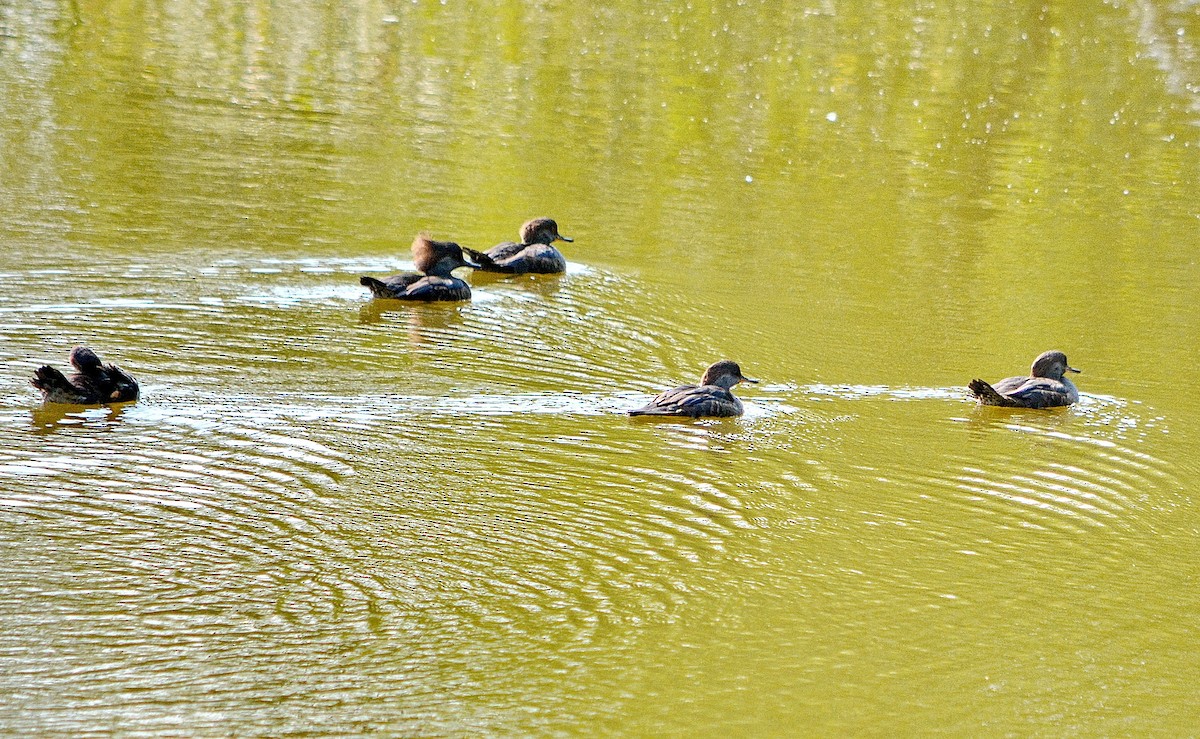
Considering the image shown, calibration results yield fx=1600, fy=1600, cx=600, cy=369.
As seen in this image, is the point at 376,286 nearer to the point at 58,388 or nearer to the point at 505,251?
the point at 505,251

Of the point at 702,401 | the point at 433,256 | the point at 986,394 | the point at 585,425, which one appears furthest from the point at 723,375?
the point at 433,256

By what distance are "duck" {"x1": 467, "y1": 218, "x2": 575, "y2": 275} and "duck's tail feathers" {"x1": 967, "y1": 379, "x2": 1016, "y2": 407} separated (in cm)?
424

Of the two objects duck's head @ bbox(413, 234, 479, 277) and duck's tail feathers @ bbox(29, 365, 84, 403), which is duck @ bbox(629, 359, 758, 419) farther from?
duck's head @ bbox(413, 234, 479, 277)

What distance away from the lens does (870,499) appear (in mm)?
8391

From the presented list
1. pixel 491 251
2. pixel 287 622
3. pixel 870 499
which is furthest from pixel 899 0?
pixel 287 622

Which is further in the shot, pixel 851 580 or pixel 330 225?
pixel 330 225

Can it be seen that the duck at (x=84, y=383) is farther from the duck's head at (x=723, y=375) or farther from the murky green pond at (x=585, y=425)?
the duck's head at (x=723, y=375)

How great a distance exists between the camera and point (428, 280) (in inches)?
479

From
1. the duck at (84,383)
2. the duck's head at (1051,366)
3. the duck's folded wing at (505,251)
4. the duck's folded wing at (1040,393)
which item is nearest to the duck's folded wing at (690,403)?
the duck's folded wing at (1040,393)

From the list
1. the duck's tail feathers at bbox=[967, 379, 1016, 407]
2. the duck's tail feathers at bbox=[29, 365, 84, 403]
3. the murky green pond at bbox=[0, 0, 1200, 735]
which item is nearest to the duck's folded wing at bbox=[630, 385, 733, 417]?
the murky green pond at bbox=[0, 0, 1200, 735]

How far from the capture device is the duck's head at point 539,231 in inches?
536

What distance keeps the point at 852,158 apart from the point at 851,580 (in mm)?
12353

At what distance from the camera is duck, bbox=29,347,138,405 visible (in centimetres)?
884

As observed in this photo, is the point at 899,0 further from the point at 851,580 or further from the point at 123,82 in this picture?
the point at 851,580
